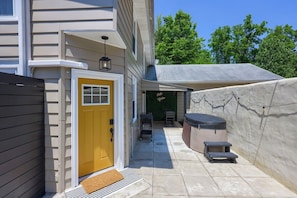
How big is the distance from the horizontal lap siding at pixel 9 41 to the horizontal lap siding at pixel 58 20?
0.95 feet

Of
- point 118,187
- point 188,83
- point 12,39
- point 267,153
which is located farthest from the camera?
point 188,83

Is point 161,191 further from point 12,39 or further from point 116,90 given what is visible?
point 12,39

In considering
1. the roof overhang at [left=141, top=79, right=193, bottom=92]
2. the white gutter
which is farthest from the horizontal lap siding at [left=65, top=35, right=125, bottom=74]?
the roof overhang at [left=141, top=79, right=193, bottom=92]

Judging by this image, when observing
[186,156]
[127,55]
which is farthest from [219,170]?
[127,55]

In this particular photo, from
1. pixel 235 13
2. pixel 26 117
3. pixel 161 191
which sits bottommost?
pixel 161 191

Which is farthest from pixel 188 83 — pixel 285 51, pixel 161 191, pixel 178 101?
pixel 285 51

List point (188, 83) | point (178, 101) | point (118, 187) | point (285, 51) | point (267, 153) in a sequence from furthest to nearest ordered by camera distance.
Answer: point (285, 51) < point (178, 101) < point (188, 83) < point (267, 153) < point (118, 187)

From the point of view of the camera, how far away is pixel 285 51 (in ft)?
73.5

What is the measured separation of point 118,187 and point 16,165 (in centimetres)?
177

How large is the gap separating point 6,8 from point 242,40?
30.6 m

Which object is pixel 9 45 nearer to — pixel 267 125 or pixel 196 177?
pixel 196 177

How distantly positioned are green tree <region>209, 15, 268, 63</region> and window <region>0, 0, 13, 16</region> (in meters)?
29.2

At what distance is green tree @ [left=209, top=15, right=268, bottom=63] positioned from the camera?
27641 millimetres

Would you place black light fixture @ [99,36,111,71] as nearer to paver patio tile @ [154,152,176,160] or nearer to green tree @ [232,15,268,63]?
paver patio tile @ [154,152,176,160]
